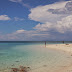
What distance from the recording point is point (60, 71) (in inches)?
604

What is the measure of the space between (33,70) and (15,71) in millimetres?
2584

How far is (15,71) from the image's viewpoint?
15.3m

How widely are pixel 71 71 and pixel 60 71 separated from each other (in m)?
1.45

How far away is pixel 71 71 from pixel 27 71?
5.97 metres

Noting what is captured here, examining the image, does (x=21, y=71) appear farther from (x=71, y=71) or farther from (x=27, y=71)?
(x=71, y=71)

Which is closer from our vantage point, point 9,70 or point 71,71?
point 71,71

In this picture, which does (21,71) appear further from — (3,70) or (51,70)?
(51,70)

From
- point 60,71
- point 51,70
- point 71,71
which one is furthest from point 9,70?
point 71,71

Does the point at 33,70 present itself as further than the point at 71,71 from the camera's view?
Yes

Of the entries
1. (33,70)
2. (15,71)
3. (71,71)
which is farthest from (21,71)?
(71,71)

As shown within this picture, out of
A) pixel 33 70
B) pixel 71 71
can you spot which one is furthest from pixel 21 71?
pixel 71 71

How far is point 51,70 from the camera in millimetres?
15875

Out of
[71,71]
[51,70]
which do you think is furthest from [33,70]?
[71,71]

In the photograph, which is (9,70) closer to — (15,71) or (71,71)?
(15,71)
